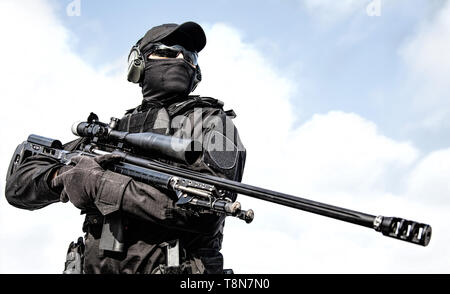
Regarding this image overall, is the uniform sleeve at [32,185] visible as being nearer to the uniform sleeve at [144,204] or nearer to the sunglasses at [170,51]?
the uniform sleeve at [144,204]

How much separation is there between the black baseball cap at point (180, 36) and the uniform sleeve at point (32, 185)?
2.10 metres

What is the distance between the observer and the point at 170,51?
718 centimetres

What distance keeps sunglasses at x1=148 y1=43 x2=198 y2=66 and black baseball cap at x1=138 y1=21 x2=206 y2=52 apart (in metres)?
0.07

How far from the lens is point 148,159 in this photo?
5988 millimetres

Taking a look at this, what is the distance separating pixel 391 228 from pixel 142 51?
180 inches

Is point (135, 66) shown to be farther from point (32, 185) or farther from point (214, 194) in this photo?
point (214, 194)

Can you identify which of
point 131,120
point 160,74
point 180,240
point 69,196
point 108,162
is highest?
point 160,74

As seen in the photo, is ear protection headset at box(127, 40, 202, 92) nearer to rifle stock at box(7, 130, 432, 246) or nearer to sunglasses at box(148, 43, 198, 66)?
sunglasses at box(148, 43, 198, 66)

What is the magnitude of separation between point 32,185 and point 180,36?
2.73 metres

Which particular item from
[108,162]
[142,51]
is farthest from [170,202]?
[142,51]

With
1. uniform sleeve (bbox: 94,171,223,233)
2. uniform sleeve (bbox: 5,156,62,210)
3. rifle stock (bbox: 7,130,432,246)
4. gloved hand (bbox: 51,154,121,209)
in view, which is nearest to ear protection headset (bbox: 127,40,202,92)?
rifle stock (bbox: 7,130,432,246)
